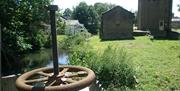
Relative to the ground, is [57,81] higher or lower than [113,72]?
higher

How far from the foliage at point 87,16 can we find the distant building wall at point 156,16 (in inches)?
1099

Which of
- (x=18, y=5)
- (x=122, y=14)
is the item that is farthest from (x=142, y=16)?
(x=18, y=5)

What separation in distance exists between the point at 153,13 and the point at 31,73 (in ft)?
128

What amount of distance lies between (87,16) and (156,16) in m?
32.2

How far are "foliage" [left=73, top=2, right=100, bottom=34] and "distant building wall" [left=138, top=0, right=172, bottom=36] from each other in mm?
27907

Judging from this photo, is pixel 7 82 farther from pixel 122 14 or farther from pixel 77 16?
pixel 77 16

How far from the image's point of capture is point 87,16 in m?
71.7

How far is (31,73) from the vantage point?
4.66 m

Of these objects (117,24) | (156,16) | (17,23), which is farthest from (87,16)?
(17,23)

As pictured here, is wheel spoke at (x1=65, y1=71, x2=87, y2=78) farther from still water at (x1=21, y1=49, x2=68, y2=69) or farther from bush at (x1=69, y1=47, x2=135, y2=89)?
still water at (x1=21, y1=49, x2=68, y2=69)

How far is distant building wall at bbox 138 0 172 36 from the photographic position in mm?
40981

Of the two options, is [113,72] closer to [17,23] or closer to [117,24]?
[17,23]

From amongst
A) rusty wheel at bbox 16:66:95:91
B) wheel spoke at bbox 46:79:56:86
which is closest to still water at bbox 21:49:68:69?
rusty wheel at bbox 16:66:95:91

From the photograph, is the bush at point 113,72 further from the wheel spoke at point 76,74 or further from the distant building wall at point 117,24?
the distant building wall at point 117,24
